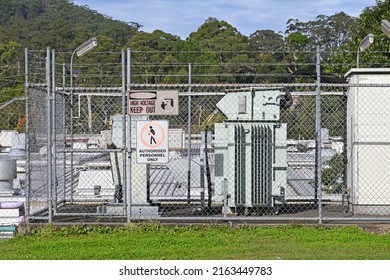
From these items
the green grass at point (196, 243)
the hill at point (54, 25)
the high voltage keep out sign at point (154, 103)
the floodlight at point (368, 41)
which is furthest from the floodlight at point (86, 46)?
the hill at point (54, 25)

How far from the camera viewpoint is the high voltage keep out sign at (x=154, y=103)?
1073 centimetres

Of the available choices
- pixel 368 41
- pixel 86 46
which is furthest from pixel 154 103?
pixel 368 41

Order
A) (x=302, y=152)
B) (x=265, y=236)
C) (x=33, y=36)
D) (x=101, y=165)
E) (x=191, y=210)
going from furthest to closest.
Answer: (x=33, y=36) < (x=302, y=152) < (x=101, y=165) < (x=191, y=210) < (x=265, y=236)

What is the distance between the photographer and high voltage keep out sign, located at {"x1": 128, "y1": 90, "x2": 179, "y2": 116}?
10.7m

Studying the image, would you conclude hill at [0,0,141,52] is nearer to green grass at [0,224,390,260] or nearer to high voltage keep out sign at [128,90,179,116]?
high voltage keep out sign at [128,90,179,116]

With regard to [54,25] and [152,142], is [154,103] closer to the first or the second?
[152,142]

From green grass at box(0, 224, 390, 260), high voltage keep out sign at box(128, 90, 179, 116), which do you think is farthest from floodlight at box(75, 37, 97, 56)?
green grass at box(0, 224, 390, 260)

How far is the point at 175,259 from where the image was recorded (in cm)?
884

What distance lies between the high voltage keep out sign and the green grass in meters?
1.71

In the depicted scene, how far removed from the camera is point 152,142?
425 inches

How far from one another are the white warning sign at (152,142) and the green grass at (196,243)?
3.36 ft

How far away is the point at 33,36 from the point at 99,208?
7288cm

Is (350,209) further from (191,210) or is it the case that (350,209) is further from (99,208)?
(99,208)
